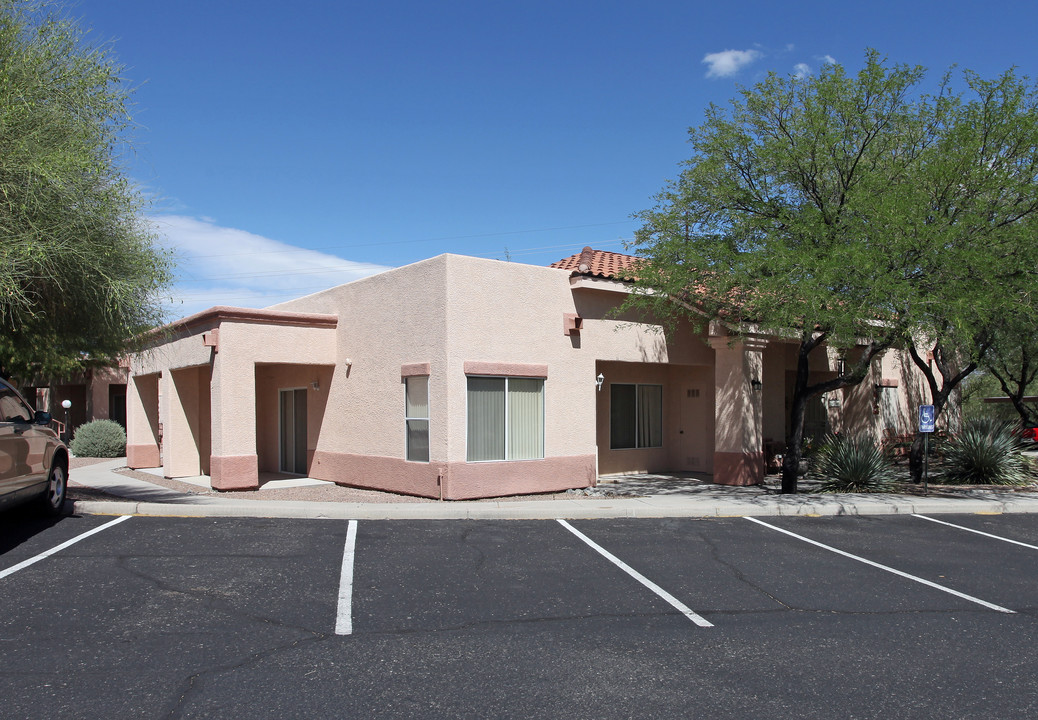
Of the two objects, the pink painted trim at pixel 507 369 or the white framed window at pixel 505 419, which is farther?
the white framed window at pixel 505 419

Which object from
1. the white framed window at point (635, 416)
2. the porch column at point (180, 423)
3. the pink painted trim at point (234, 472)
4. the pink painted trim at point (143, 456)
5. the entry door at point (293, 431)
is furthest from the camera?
the pink painted trim at point (143, 456)

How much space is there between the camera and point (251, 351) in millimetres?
15703

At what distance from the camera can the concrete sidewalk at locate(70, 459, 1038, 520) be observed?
11844 mm

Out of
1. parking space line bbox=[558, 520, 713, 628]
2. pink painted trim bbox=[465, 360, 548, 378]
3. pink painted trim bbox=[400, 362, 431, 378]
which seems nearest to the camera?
parking space line bbox=[558, 520, 713, 628]

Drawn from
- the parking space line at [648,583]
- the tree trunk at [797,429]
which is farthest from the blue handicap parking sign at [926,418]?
the parking space line at [648,583]

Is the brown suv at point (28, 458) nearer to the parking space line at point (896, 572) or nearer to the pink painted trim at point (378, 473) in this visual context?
the pink painted trim at point (378, 473)

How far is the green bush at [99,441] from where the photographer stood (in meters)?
26.0

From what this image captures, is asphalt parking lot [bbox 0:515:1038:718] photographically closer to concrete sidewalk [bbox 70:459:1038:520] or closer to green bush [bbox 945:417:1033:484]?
concrete sidewalk [bbox 70:459:1038:520]

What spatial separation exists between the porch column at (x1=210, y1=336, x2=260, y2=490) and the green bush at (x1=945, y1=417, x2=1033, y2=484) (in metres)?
14.6

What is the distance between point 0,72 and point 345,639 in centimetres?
908

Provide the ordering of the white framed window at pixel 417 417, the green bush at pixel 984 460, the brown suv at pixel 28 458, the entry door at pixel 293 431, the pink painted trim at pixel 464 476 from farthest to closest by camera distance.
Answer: the entry door at pixel 293 431 → the green bush at pixel 984 460 → the white framed window at pixel 417 417 → the pink painted trim at pixel 464 476 → the brown suv at pixel 28 458

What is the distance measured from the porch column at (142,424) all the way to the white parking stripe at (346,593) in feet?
44.9

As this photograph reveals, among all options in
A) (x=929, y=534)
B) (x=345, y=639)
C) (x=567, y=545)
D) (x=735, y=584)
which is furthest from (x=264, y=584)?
(x=929, y=534)

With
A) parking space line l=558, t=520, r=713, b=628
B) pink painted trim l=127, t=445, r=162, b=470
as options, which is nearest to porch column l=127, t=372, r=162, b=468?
pink painted trim l=127, t=445, r=162, b=470
